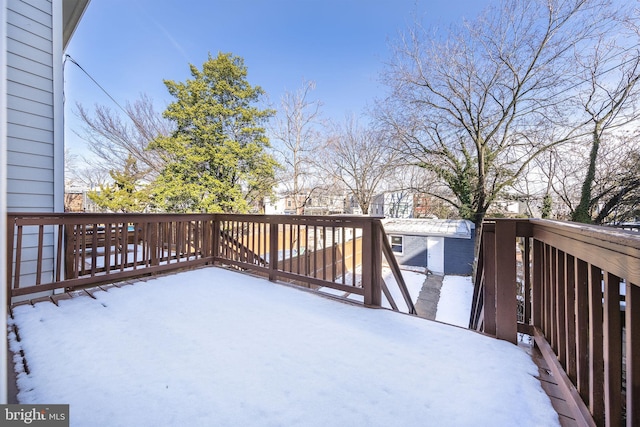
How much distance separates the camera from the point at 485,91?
29.6 feet

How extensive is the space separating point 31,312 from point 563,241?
394 centimetres

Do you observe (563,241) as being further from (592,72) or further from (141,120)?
(141,120)

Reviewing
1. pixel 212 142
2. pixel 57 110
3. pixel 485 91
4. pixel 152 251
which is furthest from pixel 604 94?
pixel 57 110

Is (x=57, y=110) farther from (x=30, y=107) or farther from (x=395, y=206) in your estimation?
(x=395, y=206)

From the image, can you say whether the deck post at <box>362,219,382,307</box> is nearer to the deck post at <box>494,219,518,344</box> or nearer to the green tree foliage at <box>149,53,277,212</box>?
the deck post at <box>494,219,518,344</box>

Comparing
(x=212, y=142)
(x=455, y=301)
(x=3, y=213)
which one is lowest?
(x=455, y=301)

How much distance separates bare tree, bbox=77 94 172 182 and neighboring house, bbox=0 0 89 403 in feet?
31.0

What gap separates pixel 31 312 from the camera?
2.36 meters

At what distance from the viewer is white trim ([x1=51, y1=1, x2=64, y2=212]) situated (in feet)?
10.6

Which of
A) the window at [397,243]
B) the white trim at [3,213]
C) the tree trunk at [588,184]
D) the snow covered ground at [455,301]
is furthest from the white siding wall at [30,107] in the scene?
the window at [397,243]

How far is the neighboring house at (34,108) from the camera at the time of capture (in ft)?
9.61

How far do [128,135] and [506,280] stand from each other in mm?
14852

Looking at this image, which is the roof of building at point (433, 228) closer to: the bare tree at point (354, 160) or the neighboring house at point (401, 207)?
the bare tree at point (354, 160)

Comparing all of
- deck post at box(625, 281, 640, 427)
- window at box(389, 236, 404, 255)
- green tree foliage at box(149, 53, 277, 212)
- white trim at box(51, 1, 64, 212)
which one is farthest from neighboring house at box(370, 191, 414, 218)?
deck post at box(625, 281, 640, 427)
